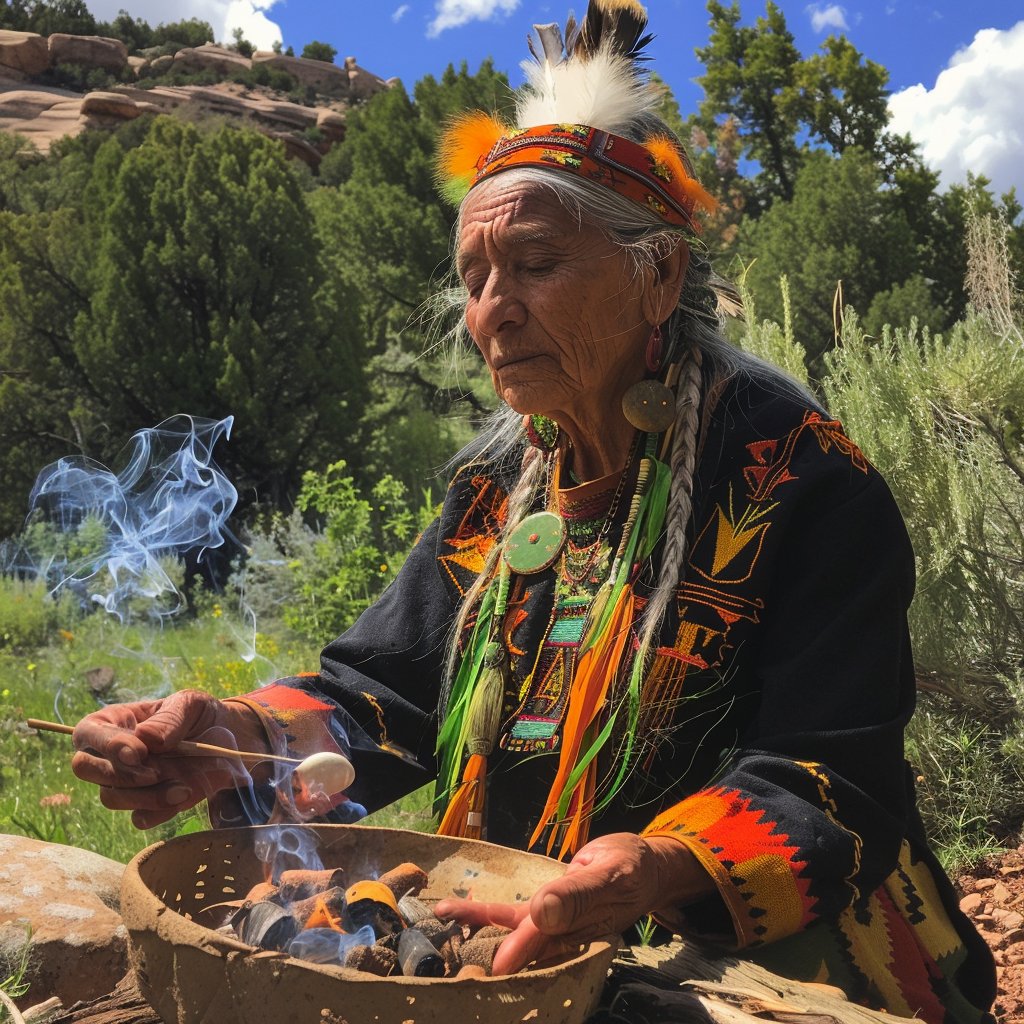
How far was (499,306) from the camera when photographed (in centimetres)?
200

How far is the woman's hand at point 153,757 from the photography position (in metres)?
1.67

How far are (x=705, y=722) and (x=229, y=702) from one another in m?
0.85

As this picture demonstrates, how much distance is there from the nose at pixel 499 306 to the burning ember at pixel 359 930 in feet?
3.30

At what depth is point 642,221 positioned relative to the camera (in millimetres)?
2037

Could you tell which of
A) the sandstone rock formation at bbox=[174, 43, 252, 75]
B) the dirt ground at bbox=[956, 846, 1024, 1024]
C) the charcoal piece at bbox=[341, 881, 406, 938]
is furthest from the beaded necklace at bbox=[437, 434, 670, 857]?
the sandstone rock formation at bbox=[174, 43, 252, 75]

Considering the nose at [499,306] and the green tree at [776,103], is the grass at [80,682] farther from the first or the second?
the green tree at [776,103]

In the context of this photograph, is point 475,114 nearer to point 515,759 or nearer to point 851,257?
point 515,759

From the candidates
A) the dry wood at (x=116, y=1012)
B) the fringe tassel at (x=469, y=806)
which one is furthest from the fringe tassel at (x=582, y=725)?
the dry wood at (x=116, y=1012)

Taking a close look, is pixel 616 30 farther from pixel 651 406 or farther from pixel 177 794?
pixel 177 794

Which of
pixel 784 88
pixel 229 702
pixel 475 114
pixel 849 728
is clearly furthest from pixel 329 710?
pixel 784 88

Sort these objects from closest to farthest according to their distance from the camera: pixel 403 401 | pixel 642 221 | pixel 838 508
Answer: pixel 838 508 → pixel 642 221 → pixel 403 401

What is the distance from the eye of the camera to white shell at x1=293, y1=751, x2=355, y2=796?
1.84 meters

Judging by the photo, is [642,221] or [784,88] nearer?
[642,221]

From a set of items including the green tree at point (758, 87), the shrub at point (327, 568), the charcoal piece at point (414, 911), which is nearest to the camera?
the charcoal piece at point (414, 911)
